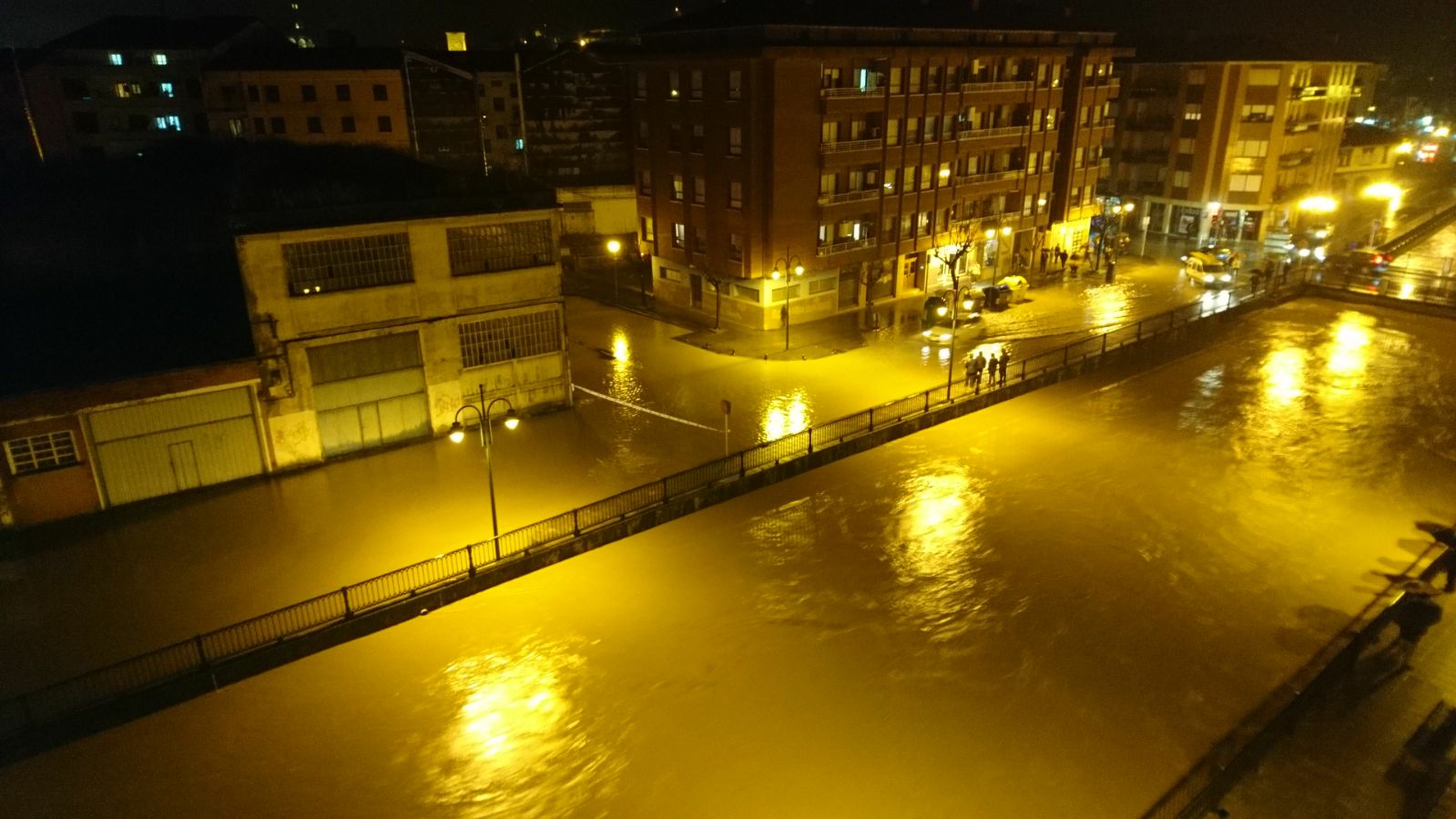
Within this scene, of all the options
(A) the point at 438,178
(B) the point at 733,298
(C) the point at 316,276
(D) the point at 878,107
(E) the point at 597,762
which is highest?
(D) the point at 878,107

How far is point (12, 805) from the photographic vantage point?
43.4ft

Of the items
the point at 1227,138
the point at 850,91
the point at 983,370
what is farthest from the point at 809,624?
the point at 1227,138

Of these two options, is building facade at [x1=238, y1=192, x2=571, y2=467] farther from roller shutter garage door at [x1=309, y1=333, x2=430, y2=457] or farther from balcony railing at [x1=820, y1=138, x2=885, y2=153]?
balcony railing at [x1=820, y1=138, x2=885, y2=153]

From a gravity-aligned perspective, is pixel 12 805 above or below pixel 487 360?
below

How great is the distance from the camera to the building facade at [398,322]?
23844mm

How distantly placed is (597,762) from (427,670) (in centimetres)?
453

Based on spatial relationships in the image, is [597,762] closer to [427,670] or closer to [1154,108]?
[427,670]

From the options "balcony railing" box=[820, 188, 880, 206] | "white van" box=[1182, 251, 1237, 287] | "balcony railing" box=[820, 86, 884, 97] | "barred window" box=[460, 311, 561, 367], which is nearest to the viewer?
"barred window" box=[460, 311, 561, 367]

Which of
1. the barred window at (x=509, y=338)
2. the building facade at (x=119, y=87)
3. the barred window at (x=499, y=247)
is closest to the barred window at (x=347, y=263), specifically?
the barred window at (x=499, y=247)

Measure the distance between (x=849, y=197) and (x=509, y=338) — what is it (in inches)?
804

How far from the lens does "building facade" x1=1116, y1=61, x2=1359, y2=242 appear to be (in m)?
61.8

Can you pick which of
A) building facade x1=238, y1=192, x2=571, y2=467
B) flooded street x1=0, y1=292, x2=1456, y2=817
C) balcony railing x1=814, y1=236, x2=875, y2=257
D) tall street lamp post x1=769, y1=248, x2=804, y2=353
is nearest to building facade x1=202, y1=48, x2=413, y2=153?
tall street lamp post x1=769, y1=248, x2=804, y2=353

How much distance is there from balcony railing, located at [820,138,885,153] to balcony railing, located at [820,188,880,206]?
6.86 feet

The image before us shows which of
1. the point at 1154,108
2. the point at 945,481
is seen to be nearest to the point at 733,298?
the point at 945,481
